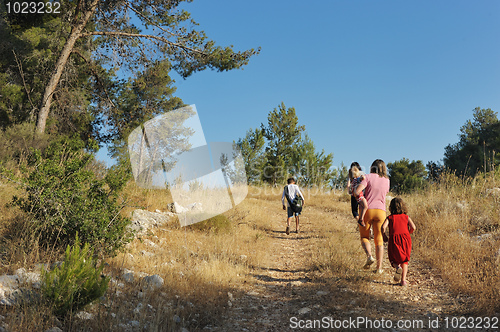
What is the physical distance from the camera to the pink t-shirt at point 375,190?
18.6 feet

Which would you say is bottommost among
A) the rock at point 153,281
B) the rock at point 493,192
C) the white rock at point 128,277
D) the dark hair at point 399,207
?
the rock at point 153,281

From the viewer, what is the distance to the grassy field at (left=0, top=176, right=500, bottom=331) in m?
3.60

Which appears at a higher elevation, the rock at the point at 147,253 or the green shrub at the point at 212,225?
the green shrub at the point at 212,225

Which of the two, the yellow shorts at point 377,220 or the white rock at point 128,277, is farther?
the yellow shorts at point 377,220

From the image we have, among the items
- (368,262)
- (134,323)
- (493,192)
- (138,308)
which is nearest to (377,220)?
(368,262)

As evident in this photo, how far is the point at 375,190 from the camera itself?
5.67 m

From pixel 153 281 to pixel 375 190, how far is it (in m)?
3.92

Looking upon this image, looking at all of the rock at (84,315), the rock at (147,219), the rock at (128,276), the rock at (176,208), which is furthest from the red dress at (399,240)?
the rock at (176,208)

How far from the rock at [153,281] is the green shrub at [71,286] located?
2.77ft

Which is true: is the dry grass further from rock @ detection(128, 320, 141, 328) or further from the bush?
the bush

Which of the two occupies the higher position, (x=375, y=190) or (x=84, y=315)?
(x=375, y=190)

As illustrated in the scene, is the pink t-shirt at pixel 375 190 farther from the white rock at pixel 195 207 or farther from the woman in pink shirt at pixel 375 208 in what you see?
the white rock at pixel 195 207

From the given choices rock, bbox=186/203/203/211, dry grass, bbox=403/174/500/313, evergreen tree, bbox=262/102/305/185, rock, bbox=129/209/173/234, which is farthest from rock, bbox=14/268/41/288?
evergreen tree, bbox=262/102/305/185

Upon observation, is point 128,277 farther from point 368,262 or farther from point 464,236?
point 464,236
